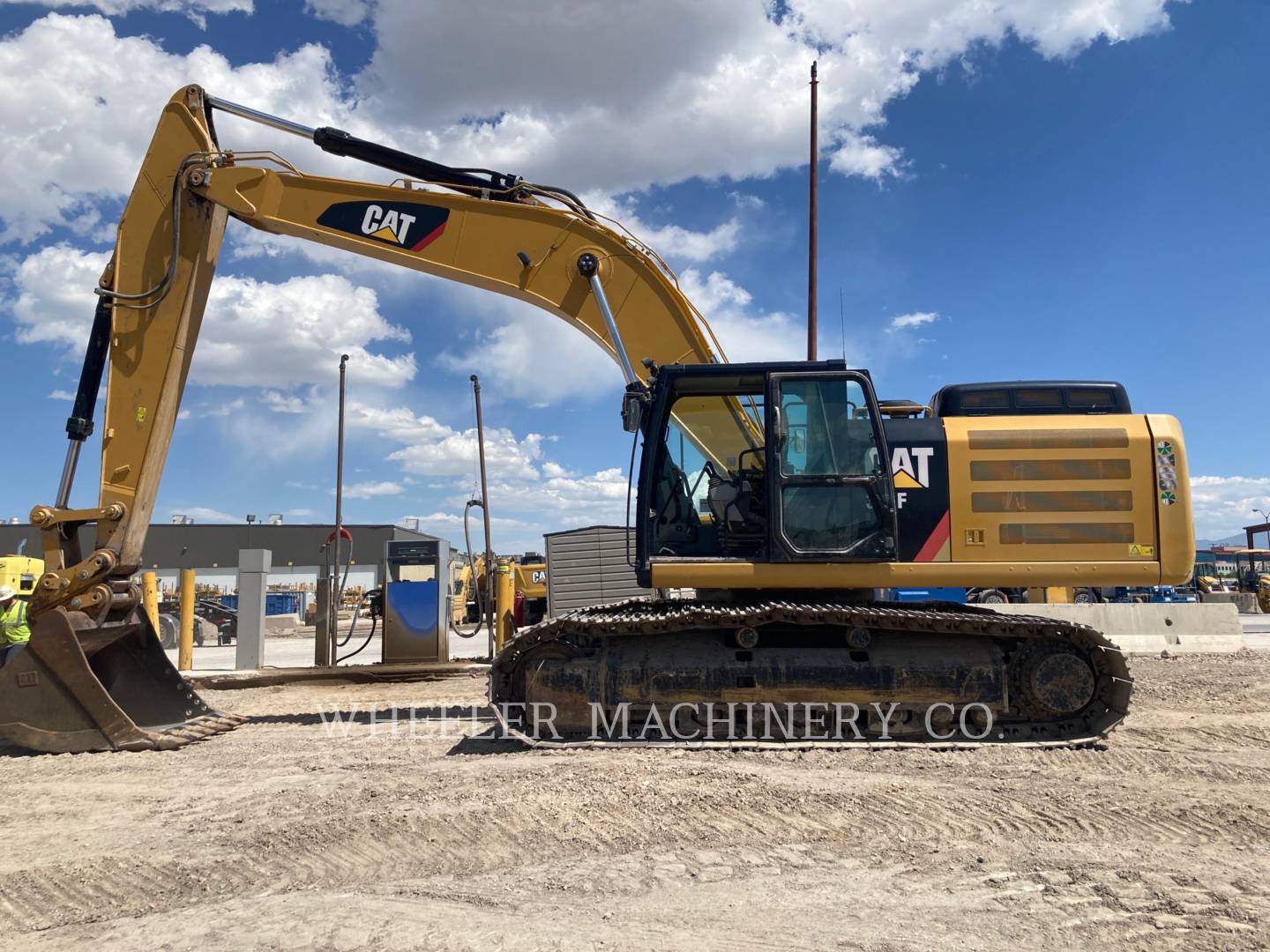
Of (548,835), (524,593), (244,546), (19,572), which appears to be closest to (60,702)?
(548,835)

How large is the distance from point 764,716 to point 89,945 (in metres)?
4.45

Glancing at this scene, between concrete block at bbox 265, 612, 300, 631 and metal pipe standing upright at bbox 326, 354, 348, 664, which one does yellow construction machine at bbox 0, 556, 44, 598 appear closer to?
metal pipe standing upright at bbox 326, 354, 348, 664

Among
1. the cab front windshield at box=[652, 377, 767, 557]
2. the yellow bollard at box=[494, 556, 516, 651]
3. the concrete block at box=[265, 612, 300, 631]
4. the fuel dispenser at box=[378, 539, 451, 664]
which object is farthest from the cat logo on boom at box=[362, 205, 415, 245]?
the concrete block at box=[265, 612, 300, 631]

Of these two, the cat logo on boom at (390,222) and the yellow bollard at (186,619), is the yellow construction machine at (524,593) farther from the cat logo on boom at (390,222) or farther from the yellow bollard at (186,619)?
the cat logo on boom at (390,222)

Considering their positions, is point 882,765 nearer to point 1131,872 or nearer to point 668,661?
point 668,661

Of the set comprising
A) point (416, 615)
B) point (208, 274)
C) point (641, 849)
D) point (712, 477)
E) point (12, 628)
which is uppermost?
point (208, 274)

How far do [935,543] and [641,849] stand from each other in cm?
366

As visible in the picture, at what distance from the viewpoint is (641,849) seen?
14.5 ft

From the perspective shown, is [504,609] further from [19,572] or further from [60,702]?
[60,702]

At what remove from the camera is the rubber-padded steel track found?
649 cm

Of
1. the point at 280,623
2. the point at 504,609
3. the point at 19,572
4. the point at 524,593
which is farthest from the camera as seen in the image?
the point at 280,623

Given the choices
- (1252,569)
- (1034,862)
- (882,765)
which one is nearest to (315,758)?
(882,765)

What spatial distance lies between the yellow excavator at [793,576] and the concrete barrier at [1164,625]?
8.18 meters

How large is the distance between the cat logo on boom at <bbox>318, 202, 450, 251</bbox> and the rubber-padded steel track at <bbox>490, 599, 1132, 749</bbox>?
404 cm
